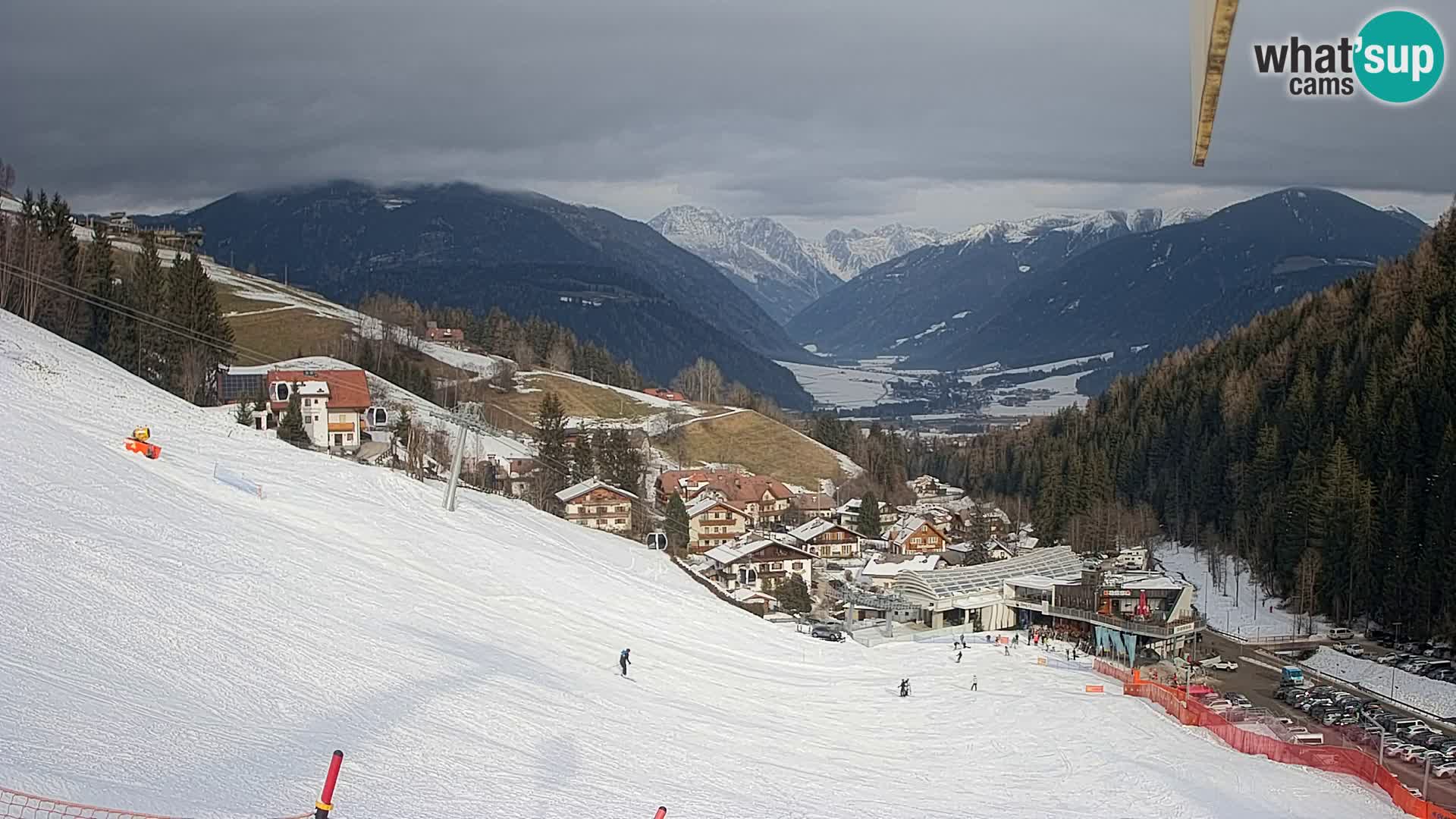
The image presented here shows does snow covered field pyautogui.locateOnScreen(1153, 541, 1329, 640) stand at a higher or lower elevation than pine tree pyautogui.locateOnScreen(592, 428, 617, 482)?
lower

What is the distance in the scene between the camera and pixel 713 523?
269 feet

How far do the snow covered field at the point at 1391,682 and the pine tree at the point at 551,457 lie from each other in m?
45.1

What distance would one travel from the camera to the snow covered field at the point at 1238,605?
54.4m

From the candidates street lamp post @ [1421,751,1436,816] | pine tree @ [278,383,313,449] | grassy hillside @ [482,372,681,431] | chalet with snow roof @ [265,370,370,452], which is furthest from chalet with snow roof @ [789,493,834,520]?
street lamp post @ [1421,751,1436,816]

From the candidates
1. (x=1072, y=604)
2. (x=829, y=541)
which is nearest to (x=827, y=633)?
(x=1072, y=604)

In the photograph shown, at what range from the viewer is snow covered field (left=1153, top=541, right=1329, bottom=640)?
54375mm

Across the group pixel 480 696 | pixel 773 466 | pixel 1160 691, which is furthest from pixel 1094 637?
pixel 773 466

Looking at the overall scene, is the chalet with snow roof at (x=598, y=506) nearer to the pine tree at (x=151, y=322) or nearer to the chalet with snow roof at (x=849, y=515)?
the chalet with snow roof at (x=849, y=515)

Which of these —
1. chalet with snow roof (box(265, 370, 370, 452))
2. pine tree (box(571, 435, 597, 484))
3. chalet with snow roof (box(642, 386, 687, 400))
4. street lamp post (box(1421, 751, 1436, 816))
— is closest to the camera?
street lamp post (box(1421, 751, 1436, 816))

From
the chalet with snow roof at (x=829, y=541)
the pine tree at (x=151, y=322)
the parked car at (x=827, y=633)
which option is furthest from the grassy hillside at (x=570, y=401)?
the parked car at (x=827, y=633)

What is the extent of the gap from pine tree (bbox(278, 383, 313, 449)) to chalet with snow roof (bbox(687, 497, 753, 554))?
28.1 meters

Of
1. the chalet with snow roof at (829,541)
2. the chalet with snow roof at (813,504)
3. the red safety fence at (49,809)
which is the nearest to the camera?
the red safety fence at (49,809)

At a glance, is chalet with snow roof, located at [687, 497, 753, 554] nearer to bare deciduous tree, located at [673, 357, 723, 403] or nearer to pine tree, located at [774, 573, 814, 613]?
pine tree, located at [774, 573, 814, 613]

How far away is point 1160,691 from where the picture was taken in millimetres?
30750
